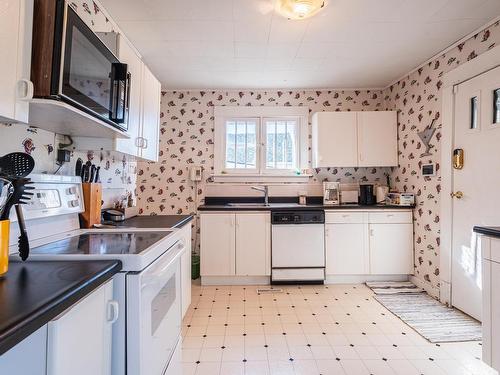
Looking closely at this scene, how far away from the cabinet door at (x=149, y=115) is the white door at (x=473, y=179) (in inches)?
105

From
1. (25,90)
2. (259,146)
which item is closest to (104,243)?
(25,90)

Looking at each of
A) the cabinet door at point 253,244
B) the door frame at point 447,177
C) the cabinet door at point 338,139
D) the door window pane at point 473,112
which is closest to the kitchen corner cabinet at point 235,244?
the cabinet door at point 253,244

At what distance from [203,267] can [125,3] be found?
257 centimetres

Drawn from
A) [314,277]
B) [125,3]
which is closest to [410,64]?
[314,277]

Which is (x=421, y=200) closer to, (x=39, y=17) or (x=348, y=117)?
(x=348, y=117)

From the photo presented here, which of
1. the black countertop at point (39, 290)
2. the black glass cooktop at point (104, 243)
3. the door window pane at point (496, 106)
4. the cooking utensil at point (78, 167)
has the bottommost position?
the black countertop at point (39, 290)

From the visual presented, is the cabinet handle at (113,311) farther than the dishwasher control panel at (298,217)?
No

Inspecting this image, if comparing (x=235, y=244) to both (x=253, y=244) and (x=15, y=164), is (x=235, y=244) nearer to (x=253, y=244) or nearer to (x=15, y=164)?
(x=253, y=244)

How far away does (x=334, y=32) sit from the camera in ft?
7.79

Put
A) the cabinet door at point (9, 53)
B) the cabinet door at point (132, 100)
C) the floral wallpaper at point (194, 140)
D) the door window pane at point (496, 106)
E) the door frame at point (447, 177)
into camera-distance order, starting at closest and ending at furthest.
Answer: the cabinet door at point (9, 53)
the cabinet door at point (132, 100)
the door window pane at point (496, 106)
the door frame at point (447, 177)
the floral wallpaper at point (194, 140)

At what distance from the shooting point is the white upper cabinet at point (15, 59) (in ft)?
2.76

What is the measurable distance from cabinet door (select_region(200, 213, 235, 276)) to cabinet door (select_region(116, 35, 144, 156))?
1465mm

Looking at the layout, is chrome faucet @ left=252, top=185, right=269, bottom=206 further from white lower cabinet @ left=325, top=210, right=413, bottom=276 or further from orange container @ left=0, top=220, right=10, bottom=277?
orange container @ left=0, top=220, right=10, bottom=277

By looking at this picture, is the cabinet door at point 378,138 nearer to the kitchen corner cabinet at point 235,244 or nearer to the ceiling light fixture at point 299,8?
Answer: the kitchen corner cabinet at point 235,244
